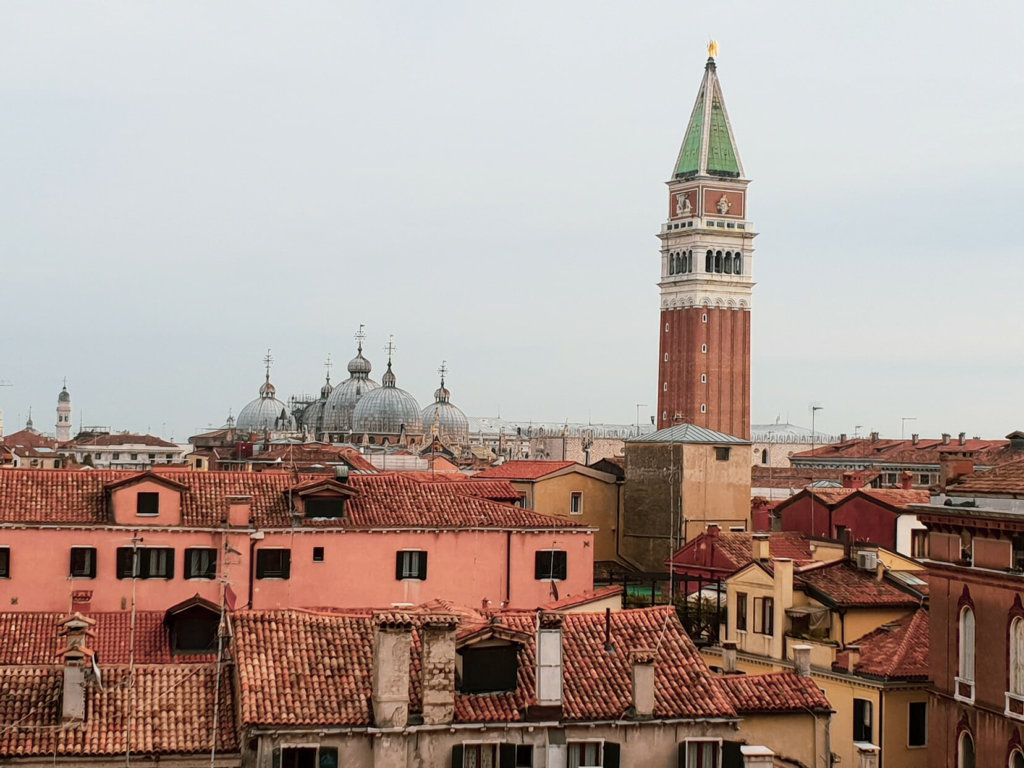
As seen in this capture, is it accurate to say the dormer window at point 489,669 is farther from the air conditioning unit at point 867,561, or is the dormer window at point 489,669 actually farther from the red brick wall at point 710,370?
the red brick wall at point 710,370

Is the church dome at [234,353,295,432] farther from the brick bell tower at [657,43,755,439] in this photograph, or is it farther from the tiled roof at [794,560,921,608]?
the tiled roof at [794,560,921,608]

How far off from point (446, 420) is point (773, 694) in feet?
374

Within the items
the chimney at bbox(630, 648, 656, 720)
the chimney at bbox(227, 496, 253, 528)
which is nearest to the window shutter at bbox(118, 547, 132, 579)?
the chimney at bbox(227, 496, 253, 528)

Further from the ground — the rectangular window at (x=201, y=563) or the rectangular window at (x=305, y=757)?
the rectangular window at (x=201, y=563)

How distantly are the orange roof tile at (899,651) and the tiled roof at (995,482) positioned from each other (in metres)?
2.50

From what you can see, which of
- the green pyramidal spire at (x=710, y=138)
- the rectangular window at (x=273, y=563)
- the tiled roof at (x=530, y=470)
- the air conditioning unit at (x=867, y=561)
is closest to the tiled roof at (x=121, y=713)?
the rectangular window at (x=273, y=563)

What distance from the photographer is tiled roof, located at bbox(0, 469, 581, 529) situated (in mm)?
25266

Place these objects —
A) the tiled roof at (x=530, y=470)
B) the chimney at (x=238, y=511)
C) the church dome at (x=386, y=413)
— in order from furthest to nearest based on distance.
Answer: the church dome at (x=386, y=413), the tiled roof at (x=530, y=470), the chimney at (x=238, y=511)

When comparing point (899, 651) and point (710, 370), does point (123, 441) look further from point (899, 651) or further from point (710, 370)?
point (899, 651)

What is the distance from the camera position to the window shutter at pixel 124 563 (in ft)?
81.6

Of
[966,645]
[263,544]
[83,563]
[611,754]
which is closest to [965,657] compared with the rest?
[966,645]

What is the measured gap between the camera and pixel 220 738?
14.8 metres

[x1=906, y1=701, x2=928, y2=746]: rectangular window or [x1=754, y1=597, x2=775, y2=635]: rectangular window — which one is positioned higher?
[x1=754, y1=597, x2=775, y2=635]: rectangular window

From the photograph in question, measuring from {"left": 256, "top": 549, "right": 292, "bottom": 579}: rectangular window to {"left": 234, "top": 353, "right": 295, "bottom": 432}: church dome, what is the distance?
105 meters
